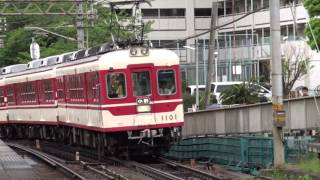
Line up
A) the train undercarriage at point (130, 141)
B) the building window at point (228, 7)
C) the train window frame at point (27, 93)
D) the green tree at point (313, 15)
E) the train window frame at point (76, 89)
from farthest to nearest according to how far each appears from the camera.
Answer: the building window at point (228, 7), the train window frame at point (27, 93), the green tree at point (313, 15), the train window frame at point (76, 89), the train undercarriage at point (130, 141)

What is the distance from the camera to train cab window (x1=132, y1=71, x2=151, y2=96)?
20953 millimetres

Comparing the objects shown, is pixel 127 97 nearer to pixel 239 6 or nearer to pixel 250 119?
pixel 250 119

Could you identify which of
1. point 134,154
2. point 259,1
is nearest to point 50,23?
point 259,1

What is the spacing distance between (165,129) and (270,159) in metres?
3.65

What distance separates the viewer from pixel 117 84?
822 inches

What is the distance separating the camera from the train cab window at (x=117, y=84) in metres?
20.8

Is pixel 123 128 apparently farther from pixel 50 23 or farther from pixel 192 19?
pixel 192 19

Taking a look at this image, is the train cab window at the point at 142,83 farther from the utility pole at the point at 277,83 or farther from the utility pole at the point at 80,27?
the utility pole at the point at 80,27

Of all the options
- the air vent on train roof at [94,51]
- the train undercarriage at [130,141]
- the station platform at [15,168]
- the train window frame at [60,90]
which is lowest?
the station platform at [15,168]

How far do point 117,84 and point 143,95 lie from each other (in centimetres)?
78

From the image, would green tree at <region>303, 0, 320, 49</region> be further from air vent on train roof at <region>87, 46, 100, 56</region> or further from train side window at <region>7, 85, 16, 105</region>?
train side window at <region>7, 85, 16, 105</region>

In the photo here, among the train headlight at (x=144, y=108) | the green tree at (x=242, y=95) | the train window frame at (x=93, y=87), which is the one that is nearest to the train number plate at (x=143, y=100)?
the train headlight at (x=144, y=108)

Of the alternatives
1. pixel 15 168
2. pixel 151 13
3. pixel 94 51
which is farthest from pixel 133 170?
pixel 151 13

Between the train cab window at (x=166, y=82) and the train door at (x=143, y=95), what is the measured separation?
29 cm
